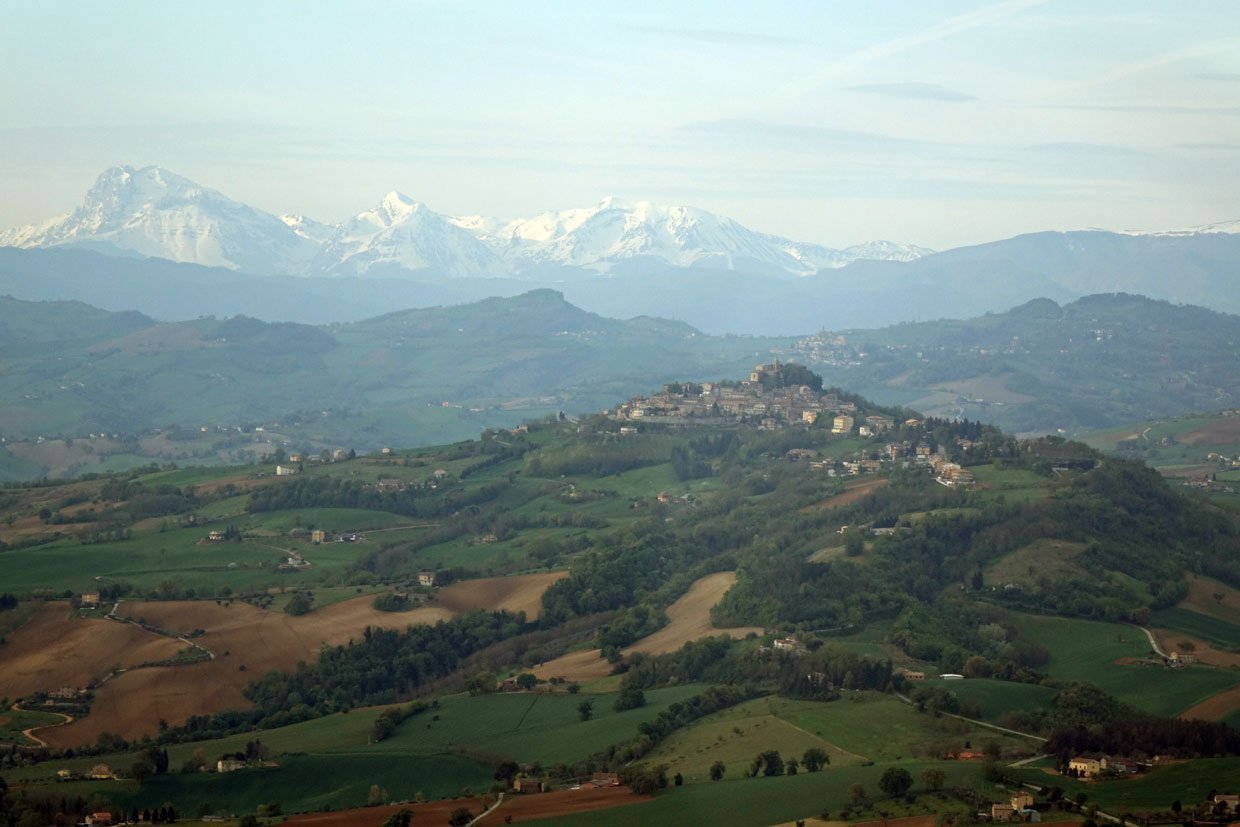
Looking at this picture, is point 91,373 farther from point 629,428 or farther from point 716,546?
point 716,546

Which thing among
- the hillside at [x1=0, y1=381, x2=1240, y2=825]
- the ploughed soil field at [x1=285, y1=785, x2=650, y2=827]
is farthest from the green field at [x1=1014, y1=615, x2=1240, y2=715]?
the ploughed soil field at [x1=285, y1=785, x2=650, y2=827]

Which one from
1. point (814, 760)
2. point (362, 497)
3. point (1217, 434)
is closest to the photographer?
point (814, 760)

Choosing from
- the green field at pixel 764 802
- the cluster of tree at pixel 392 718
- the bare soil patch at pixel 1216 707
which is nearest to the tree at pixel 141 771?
the cluster of tree at pixel 392 718

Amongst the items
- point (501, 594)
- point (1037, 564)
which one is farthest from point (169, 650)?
point (1037, 564)

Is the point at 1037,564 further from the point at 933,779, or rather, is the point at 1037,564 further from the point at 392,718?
the point at 933,779

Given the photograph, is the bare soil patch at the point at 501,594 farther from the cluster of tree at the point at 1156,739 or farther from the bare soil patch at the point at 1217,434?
the bare soil patch at the point at 1217,434

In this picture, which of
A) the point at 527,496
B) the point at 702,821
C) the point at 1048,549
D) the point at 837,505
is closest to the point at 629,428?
the point at 527,496
